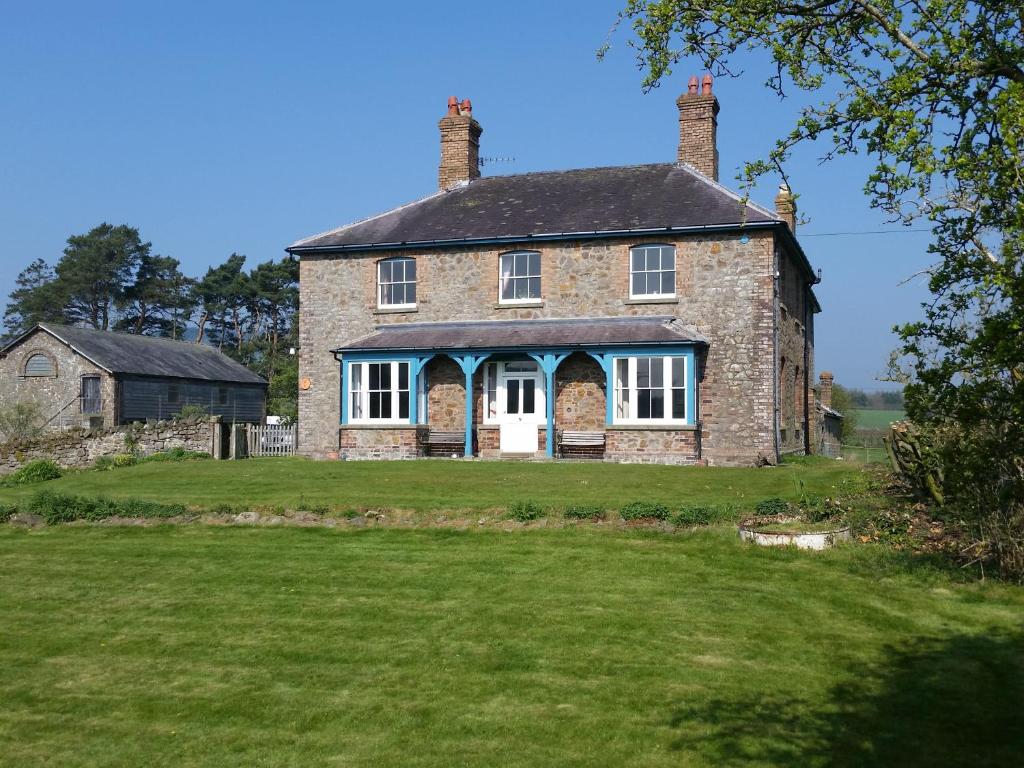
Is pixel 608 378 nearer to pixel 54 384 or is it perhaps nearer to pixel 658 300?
pixel 658 300

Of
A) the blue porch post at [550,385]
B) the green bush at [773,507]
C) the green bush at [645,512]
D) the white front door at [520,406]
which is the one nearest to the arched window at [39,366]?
the white front door at [520,406]

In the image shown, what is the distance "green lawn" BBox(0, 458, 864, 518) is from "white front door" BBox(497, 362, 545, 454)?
3.74 meters

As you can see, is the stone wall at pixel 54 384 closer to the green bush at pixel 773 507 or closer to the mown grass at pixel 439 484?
the mown grass at pixel 439 484

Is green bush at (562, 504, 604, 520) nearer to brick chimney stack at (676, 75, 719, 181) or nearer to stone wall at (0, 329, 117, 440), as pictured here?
brick chimney stack at (676, 75, 719, 181)

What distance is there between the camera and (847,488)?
47.9 ft

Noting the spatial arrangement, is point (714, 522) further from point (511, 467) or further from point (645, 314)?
point (645, 314)

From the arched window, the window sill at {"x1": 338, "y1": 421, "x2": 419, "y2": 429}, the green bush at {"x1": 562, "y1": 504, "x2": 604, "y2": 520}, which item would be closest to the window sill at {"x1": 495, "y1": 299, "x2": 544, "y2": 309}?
the window sill at {"x1": 338, "y1": 421, "x2": 419, "y2": 429}

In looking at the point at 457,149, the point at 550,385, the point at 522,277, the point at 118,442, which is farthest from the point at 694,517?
the point at 457,149

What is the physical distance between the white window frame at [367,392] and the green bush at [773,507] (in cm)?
1495

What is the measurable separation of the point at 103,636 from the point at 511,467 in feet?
44.0

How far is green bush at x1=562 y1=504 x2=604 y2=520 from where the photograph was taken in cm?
1330

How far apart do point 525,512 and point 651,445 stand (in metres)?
11.5

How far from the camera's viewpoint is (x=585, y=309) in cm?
2603

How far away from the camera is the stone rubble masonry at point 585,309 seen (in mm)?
24375
